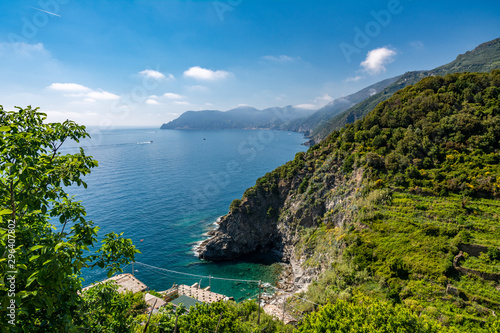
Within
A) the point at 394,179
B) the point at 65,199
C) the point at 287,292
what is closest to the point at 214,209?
the point at 287,292

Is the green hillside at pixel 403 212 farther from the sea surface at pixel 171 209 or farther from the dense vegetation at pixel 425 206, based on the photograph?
the sea surface at pixel 171 209

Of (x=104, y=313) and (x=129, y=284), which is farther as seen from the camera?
(x=129, y=284)

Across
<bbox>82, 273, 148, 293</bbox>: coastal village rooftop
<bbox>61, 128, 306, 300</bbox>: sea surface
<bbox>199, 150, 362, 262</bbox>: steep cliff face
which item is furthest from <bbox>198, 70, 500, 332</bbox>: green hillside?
<bbox>82, 273, 148, 293</bbox>: coastal village rooftop

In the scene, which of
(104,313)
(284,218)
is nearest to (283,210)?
(284,218)

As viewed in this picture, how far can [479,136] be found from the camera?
34.3 meters

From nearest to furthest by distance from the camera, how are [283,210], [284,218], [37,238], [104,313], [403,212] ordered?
[37,238], [104,313], [403,212], [284,218], [283,210]

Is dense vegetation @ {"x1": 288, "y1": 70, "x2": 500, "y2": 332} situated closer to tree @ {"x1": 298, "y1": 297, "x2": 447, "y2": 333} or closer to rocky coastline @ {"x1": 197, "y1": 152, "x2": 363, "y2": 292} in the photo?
rocky coastline @ {"x1": 197, "y1": 152, "x2": 363, "y2": 292}

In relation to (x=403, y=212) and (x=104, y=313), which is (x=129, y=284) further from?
(x=403, y=212)

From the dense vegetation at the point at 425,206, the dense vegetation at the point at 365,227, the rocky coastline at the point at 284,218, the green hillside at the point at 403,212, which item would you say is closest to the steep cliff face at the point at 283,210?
the rocky coastline at the point at 284,218

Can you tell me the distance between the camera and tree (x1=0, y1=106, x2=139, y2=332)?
4484 mm

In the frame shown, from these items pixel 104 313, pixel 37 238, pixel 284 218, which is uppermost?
pixel 37 238

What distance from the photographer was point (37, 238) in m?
5.54

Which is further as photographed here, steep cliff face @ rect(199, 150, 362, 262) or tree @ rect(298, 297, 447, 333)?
steep cliff face @ rect(199, 150, 362, 262)

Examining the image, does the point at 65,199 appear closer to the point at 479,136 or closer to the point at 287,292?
the point at 287,292
